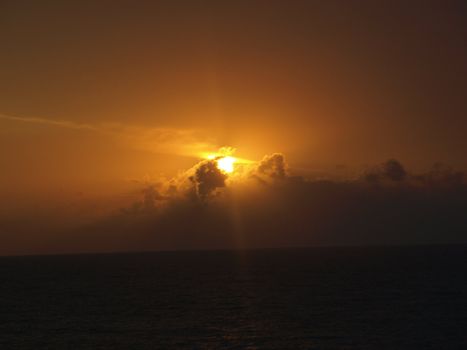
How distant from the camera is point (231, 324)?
74562 mm

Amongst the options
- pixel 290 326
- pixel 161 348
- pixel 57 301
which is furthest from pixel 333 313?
pixel 57 301

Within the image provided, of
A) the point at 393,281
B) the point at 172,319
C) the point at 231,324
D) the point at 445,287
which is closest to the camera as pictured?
the point at 231,324

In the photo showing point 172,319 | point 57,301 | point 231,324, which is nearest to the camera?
point 231,324

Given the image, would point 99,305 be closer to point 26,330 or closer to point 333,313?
point 26,330

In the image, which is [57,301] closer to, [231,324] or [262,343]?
[231,324]

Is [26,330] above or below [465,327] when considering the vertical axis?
above

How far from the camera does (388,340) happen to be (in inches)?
2440

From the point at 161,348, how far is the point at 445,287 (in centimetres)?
7580

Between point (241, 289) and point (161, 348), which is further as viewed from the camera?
point (241, 289)

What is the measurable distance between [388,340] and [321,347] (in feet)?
27.2

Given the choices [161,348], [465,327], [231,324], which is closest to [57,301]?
[231,324]

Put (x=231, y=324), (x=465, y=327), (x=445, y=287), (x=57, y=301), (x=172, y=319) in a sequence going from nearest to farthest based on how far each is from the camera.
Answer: (x=465, y=327)
(x=231, y=324)
(x=172, y=319)
(x=57, y=301)
(x=445, y=287)

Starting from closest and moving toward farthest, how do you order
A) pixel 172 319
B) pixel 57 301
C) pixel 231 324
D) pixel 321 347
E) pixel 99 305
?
pixel 321 347 < pixel 231 324 < pixel 172 319 < pixel 99 305 < pixel 57 301

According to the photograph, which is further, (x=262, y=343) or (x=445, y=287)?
(x=445, y=287)
